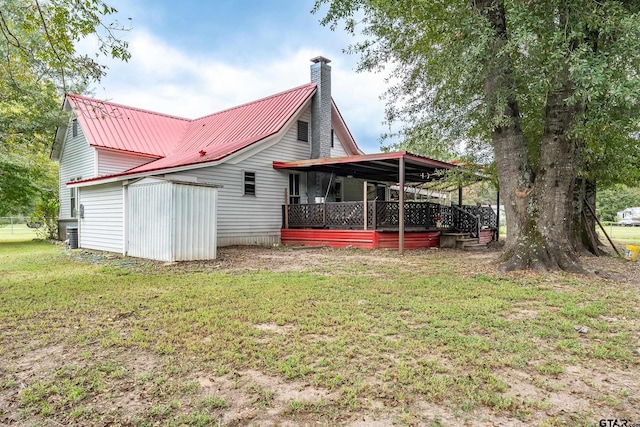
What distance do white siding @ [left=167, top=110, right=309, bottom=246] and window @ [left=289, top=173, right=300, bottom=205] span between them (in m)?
0.18

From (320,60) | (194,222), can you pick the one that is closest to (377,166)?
(320,60)

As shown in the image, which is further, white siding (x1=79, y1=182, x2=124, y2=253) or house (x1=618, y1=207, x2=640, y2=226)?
house (x1=618, y1=207, x2=640, y2=226)

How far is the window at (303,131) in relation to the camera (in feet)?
50.7

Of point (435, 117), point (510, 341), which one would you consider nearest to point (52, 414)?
point (510, 341)

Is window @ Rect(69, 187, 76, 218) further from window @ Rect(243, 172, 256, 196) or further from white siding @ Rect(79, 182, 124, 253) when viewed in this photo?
window @ Rect(243, 172, 256, 196)

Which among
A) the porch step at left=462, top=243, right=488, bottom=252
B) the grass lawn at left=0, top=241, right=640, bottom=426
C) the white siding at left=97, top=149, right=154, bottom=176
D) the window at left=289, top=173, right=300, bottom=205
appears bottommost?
the grass lawn at left=0, top=241, right=640, bottom=426

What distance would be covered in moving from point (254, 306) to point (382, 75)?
26.7 ft

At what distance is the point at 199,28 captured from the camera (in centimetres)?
1252

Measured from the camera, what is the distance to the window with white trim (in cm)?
1374

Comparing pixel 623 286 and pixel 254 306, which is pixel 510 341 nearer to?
pixel 254 306

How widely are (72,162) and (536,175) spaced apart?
18.1 m

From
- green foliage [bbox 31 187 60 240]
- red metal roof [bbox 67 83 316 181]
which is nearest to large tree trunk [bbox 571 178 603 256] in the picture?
red metal roof [bbox 67 83 316 181]

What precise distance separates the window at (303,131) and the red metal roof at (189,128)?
0.81 metres

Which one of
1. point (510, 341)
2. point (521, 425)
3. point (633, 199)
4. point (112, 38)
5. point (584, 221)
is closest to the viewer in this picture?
point (521, 425)
